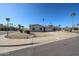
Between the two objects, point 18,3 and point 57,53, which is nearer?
point 18,3

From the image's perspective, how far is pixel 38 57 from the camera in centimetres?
984

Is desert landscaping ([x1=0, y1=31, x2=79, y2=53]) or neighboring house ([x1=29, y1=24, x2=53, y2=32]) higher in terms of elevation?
neighboring house ([x1=29, y1=24, x2=53, y2=32])

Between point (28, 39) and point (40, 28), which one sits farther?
point (28, 39)

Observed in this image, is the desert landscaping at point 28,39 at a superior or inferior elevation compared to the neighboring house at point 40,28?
inferior

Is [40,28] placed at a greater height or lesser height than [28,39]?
greater

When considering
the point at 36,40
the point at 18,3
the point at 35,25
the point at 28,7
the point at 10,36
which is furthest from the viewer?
the point at 10,36

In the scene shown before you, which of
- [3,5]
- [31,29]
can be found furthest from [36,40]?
[3,5]

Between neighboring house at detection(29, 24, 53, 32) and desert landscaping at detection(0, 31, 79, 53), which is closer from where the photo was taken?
neighboring house at detection(29, 24, 53, 32)

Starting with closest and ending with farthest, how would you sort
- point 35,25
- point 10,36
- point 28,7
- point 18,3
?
point 18,3, point 28,7, point 35,25, point 10,36

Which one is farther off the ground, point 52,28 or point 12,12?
point 12,12

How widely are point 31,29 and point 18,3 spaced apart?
8.76 feet

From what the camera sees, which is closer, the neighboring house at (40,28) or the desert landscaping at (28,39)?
the neighboring house at (40,28)

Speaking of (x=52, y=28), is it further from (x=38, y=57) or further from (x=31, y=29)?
(x=38, y=57)

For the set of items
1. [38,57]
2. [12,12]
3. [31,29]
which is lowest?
[38,57]
